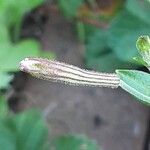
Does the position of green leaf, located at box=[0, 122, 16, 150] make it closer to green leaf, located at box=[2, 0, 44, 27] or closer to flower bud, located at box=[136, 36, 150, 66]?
green leaf, located at box=[2, 0, 44, 27]

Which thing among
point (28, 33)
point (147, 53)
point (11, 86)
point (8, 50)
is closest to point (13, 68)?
point (8, 50)

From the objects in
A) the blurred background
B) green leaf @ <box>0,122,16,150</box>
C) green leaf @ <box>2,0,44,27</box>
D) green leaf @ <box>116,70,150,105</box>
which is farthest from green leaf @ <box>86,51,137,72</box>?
green leaf @ <box>116,70,150,105</box>

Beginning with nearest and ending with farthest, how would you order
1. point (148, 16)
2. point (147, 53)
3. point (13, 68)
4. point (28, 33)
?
point (147, 53) → point (13, 68) → point (148, 16) → point (28, 33)

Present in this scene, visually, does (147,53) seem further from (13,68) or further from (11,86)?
(11,86)

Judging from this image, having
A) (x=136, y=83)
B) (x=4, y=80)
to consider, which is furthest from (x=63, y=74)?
(x=4, y=80)

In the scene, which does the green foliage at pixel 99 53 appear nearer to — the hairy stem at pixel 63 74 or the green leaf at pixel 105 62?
the green leaf at pixel 105 62

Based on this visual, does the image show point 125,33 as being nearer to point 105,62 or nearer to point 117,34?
point 117,34

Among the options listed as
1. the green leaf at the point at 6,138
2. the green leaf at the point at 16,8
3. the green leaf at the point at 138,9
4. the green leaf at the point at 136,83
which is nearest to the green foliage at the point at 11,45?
the green leaf at the point at 16,8

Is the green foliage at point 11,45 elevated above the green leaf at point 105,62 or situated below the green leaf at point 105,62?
above
